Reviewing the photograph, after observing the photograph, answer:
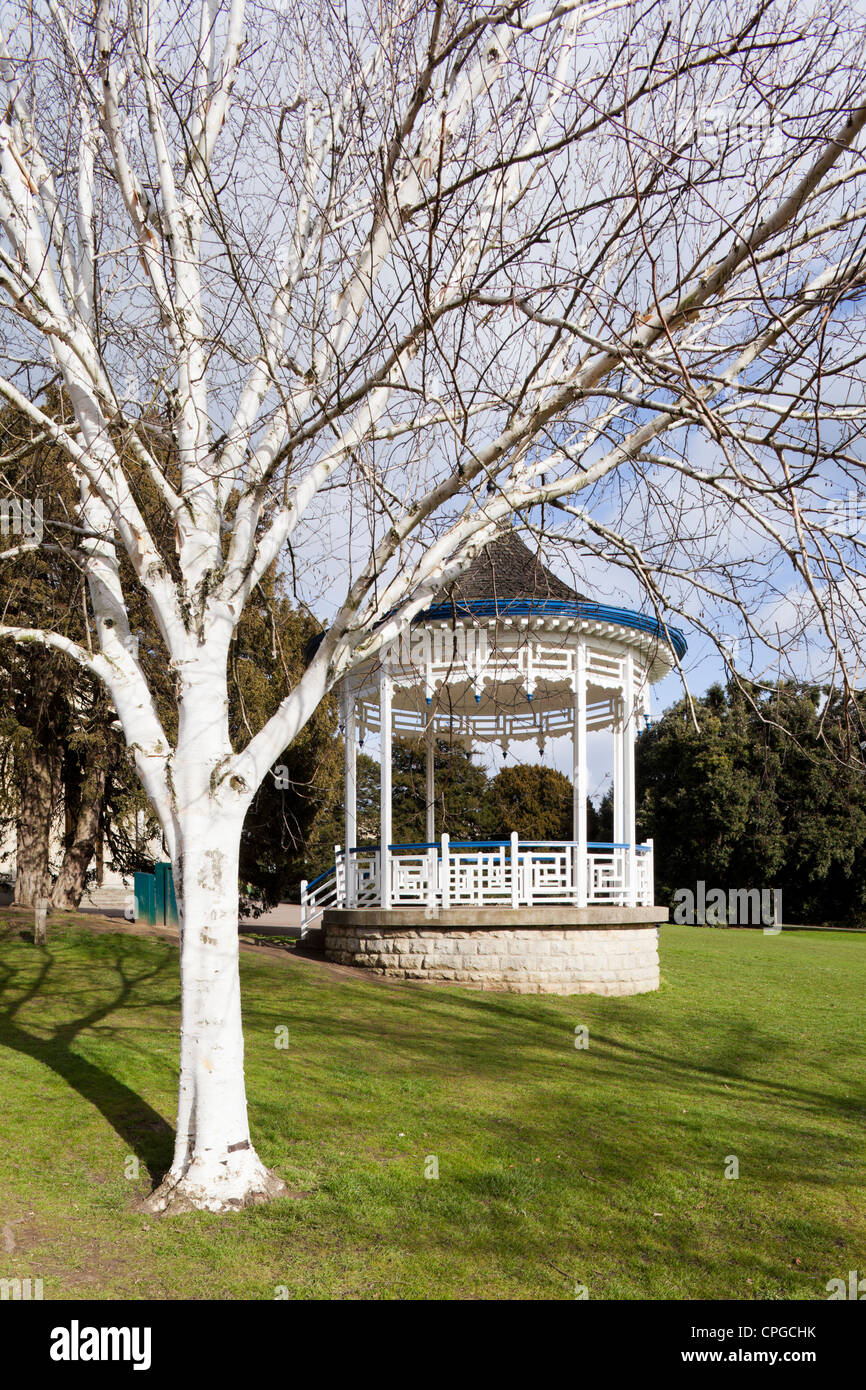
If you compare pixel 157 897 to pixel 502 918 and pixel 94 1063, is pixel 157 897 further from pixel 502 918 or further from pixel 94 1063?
pixel 94 1063

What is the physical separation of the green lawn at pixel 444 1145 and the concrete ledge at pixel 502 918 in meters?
1.16

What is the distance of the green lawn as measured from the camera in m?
4.69

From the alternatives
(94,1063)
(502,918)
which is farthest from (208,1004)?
(502,918)

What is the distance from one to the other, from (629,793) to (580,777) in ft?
5.71

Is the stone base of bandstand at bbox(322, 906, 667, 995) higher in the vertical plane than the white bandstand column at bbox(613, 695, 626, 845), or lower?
lower

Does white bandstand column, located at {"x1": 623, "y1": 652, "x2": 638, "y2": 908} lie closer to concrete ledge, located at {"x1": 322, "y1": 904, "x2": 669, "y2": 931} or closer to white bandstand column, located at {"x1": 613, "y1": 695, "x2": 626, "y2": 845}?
white bandstand column, located at {"x1": 613, "y1": 695, "x2": 626, "y2": 845}

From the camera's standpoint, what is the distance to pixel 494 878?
13.0 m

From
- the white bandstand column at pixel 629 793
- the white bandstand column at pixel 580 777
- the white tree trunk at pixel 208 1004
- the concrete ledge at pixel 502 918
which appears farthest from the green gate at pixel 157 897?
the white tree trunk at pixel 208 1004

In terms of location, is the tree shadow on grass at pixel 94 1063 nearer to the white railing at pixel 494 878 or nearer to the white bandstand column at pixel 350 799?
the white bandstand column at pixel 350 799

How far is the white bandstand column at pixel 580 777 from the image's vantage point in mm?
12711

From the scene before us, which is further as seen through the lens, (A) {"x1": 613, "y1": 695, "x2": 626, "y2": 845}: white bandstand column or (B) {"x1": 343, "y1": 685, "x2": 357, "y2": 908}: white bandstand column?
(A) {"x1": 613, "y1": 695, "x2": 626, "y2": 845}: white bandstand column

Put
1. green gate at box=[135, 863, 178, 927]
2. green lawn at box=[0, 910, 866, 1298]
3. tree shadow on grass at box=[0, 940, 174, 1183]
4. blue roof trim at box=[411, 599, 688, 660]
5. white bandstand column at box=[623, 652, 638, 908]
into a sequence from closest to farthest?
1. green lawn at box=[0, 910, 866, 1298]
2. tree shadow on grass at box=[0, 940, 174, 1183]
3. blue roof trim at box=[411, 599, 688, 660]
4. white bandstand column at box=[623, 652, 638, 908]
5. green gate at box=[135, 863, 178, 927]

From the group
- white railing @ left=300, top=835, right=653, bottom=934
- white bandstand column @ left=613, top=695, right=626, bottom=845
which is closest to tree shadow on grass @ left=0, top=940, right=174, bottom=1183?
white railing @ left=300, top=835, right=653, bottom=934

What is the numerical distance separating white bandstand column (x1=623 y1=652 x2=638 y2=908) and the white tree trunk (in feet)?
27.6
